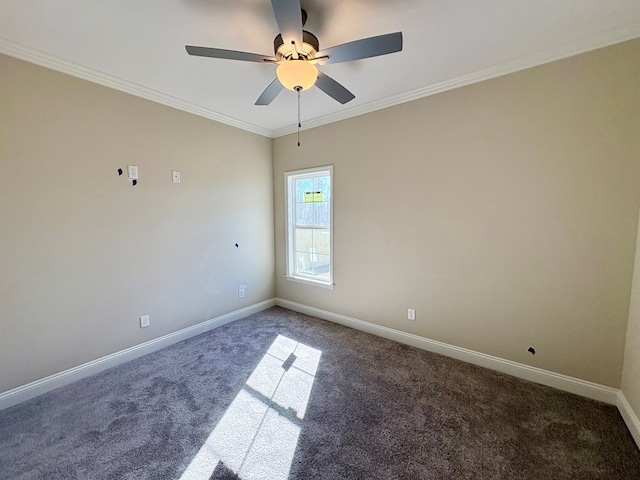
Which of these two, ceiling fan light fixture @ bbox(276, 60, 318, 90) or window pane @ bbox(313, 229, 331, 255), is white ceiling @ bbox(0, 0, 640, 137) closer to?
ceiling fan light fixture @ bbox(276, 60, 318, 90)

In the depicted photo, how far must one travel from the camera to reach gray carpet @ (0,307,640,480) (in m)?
1.48

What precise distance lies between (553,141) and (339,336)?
2666 millimetres

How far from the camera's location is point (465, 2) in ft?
5.07

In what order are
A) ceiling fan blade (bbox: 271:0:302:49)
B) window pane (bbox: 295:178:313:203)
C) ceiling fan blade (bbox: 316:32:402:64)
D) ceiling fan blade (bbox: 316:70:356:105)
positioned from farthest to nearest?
1. window pane (bbox: 295:178:313:203)
2. ceiling fan blade (bbox: 316:70:356:105)
3. ceiling fan blade (bbox: 316:32:402:64)
4. ceiling fan blade (bbox: 271:0:302:49)

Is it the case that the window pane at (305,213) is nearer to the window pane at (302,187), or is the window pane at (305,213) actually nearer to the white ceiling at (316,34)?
the window pane at (302,187)

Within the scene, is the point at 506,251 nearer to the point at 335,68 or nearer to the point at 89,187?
the point at 335,68

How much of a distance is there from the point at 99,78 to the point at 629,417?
4744 mm

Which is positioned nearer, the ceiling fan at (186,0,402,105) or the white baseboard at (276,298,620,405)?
the ceiling fan at (186,0,402,105)

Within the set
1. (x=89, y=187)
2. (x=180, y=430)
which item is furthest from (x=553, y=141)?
(x=89, y=187)

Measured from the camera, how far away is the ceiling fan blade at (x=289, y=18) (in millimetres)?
1233

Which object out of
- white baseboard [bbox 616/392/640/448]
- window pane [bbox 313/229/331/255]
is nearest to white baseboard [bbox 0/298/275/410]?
window pane [bbox 313/229/331/255]

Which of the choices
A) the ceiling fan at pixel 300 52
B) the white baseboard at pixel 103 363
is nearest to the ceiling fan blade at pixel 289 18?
the ceiling fan at pixel 300 52

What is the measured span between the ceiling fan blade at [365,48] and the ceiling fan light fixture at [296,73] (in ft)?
0.38

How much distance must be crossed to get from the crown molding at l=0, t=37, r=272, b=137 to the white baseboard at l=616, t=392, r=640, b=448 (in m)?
4.42
